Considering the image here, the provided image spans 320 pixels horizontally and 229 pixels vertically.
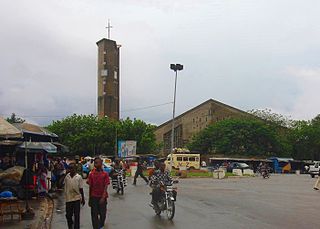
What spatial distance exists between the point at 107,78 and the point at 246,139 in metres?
26.6

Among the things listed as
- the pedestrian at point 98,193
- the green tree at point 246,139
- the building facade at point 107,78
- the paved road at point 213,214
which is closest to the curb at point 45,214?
the paved road at point 213,214

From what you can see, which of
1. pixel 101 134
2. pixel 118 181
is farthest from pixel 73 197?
pixel 101 134

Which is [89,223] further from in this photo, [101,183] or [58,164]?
[58,164]

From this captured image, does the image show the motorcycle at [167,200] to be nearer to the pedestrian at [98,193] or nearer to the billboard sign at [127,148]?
the pedestrian at [98,193]

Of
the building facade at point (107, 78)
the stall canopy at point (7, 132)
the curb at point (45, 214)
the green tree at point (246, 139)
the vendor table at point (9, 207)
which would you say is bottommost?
the curb at point (45, 214)

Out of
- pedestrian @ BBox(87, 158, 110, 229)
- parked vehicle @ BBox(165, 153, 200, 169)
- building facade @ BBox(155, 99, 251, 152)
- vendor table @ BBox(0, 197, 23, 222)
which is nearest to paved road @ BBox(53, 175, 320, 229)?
vendor table @ BBox(0, 197, 23, 222)

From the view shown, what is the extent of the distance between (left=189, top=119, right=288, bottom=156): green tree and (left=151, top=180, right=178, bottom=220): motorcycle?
2468 inches

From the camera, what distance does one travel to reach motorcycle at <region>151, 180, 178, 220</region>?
43.0 ft

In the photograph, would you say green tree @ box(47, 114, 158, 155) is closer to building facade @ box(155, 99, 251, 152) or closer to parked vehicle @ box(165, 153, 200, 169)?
parked vehicle @ box(165, 153, 200, 169)

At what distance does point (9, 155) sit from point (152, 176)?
853cm

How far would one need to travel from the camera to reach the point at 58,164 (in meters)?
23.1

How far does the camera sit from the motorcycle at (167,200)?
43.0ft

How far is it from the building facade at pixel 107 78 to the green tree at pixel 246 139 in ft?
61.5

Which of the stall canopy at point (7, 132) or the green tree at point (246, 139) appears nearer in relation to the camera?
the stall canopy at point (7, 132)
